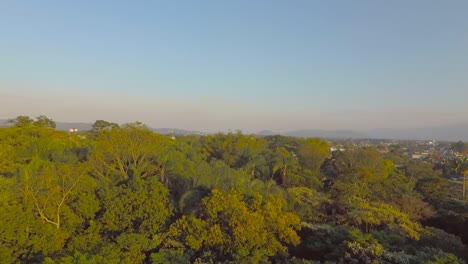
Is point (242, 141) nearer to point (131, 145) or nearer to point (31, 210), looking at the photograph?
point (131, 145)

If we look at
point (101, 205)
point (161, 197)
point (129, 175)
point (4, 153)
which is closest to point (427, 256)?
point (161, 197)

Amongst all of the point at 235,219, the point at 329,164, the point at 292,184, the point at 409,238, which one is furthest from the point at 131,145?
the point at 329,164

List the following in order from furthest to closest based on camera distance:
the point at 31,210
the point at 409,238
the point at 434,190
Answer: the point at 434,190 < the point at 409,238 < the point at 31,210

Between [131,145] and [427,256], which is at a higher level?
[131,145]

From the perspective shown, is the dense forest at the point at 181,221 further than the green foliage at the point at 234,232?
No

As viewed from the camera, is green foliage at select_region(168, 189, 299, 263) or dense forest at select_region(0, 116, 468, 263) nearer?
dense forest at select_region(0, 116, 468, 263)

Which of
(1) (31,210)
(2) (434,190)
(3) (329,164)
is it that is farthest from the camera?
(3) (329,164)

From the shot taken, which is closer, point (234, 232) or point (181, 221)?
point (234, 232)

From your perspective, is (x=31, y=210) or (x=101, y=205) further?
(x=101, y=205)

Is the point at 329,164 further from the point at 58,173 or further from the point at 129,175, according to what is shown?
the point at 58,173
